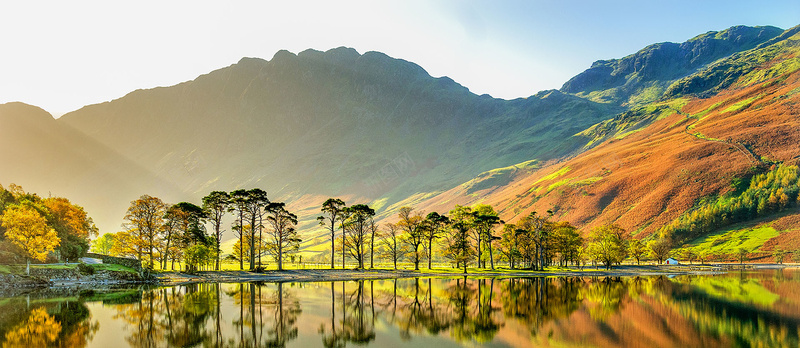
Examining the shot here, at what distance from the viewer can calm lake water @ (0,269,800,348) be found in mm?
25969

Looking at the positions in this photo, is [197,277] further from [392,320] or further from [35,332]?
[392,320]

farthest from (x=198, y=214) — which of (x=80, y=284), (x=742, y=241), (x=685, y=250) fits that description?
(x=742, y=241)

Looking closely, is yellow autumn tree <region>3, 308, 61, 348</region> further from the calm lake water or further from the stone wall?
the stone wall

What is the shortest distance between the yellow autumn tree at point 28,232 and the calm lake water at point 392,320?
20814 mm

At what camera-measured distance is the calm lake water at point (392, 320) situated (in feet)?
85.2

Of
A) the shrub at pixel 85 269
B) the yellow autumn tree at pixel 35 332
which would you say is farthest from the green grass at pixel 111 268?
the yellow autumn tree at pixel 35 332

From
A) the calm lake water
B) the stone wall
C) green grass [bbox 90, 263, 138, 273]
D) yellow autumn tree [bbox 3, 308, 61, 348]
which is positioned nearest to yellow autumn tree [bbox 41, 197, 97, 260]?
the stone wall

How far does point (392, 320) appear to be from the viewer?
3309 centimetres

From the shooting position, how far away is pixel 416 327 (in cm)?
3053

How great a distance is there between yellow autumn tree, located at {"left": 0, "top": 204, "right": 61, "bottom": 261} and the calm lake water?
2081 cm

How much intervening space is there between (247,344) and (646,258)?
17281 cm

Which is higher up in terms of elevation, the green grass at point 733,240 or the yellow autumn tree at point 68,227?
the yellow autumn tree at point 68,227

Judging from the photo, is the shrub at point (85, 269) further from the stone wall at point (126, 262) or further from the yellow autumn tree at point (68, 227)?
the yellow autumn tree at point (68, 227)

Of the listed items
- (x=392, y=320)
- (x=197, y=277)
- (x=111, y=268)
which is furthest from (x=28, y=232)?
(x=392, y=320)
